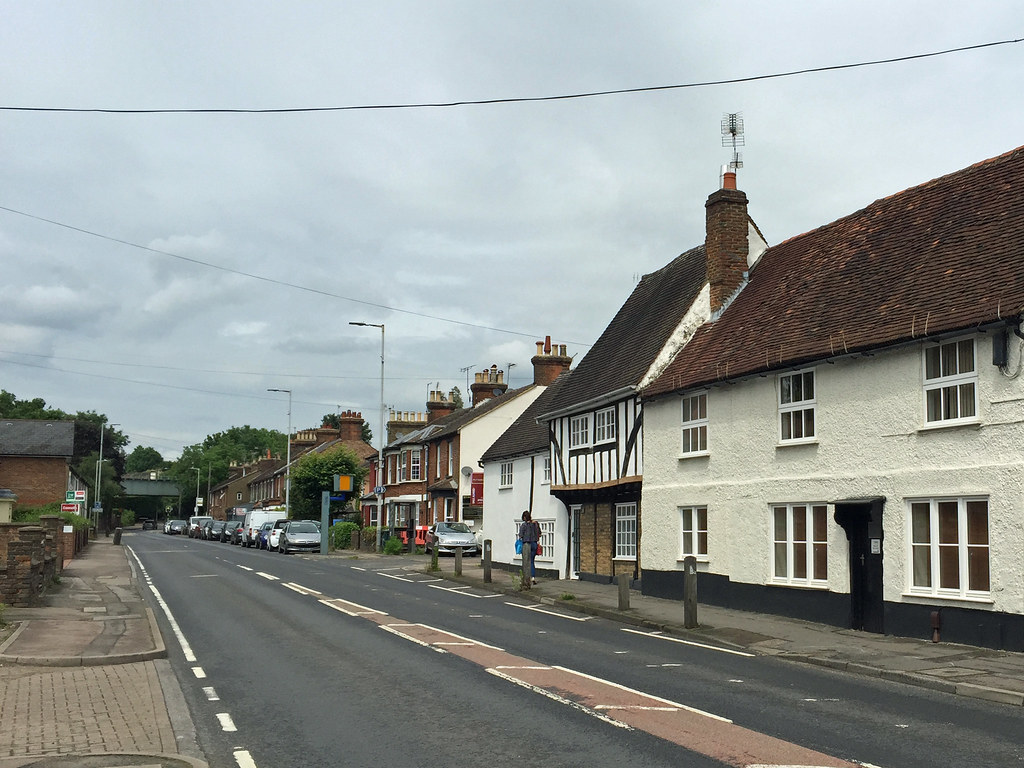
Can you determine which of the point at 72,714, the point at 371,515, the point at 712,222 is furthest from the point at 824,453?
the point at 371,515

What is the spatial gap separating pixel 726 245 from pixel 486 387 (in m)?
30.4

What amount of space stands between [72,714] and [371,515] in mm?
55152

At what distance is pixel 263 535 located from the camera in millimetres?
57000

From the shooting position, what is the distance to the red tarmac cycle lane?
26.0 feet

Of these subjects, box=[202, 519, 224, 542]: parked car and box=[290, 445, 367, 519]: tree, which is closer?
box=[290, 445, 367, 519]: tree

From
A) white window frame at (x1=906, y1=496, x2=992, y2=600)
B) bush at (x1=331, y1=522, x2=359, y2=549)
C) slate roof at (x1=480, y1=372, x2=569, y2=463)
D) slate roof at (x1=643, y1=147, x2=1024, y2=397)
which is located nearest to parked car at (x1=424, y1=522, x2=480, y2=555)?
slate roof at (x1=480, y1=372, x2=569, y2=463)

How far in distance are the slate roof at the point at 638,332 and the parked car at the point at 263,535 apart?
2975 centimetres

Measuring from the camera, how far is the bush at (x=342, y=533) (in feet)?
179

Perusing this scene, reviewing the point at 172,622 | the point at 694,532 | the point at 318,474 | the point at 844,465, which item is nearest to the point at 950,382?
the point at 844,465

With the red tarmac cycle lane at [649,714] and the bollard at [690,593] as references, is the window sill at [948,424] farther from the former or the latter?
the red tarmac cycle lane at [649,714]

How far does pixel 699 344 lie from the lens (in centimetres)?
2391

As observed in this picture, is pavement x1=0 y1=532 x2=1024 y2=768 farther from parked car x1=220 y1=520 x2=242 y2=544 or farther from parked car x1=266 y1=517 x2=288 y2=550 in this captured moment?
parked car x1=220 y1=520 x2=242 y2=544

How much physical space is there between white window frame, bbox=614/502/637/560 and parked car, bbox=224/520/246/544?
1654 inches

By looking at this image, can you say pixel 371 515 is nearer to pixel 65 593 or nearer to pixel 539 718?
pixel 65 593
